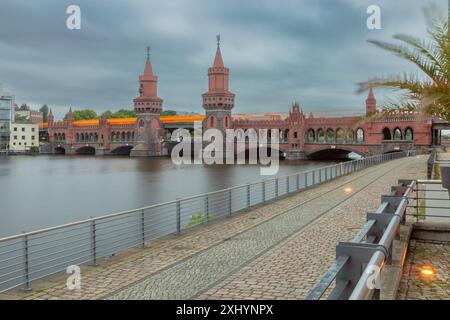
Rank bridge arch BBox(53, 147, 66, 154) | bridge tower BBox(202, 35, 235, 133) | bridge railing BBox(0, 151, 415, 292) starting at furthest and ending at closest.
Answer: bridge arch BBox(53, 147, 66, 154), bridge tower BBox(202, 35, 235, 133), bridge railing BBox(0, 151, 415, 292)

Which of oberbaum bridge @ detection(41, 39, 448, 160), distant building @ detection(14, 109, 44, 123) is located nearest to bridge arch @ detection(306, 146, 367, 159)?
oberbaum bridge @ detection(41, 39, 448, 160)

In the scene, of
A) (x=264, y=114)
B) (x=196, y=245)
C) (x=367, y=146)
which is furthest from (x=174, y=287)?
(x=264, y=114)

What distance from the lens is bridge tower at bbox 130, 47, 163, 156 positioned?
341 feet

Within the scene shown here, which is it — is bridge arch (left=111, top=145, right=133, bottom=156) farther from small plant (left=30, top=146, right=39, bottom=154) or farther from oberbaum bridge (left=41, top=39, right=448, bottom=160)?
small plant (left=30, top=146, right=39, bottom=154)

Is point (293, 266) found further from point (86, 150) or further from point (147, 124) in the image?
point (86, 150)

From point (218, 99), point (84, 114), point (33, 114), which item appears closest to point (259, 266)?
point (218, 99)

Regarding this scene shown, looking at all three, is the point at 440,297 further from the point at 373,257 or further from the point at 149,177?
the point at 149,177

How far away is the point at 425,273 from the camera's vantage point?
6.96 metres

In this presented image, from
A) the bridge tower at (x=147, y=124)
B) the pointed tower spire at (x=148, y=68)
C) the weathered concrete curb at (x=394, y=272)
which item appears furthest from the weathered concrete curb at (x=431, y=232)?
the pointed tower spire at (x=148, y=68)

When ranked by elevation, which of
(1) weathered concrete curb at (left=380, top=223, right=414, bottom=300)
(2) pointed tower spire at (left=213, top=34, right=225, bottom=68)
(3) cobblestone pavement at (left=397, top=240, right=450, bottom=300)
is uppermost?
(2) pointed tower spire at (left=213, top=34, right=225, bottom=68)

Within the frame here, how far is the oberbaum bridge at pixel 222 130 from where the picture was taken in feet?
250

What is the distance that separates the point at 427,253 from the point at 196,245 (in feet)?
15.4

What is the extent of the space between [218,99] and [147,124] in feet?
68.2
